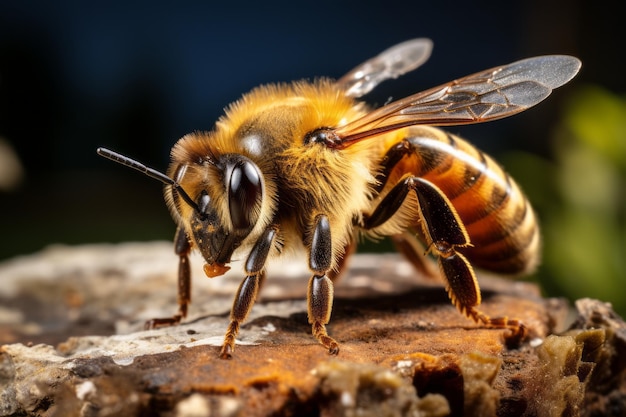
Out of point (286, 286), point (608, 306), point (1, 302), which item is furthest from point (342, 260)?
point (1, 302)

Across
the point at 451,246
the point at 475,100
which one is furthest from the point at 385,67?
the point at 451,246

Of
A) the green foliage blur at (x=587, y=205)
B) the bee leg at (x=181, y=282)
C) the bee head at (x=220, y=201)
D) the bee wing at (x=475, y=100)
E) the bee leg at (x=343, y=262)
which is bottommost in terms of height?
the green foliage blur at (x=587, y=205)

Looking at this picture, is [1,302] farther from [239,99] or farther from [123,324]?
[239,99]

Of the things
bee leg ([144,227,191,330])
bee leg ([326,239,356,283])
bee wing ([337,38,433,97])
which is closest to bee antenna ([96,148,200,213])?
bee leg ([144,227,191,330])

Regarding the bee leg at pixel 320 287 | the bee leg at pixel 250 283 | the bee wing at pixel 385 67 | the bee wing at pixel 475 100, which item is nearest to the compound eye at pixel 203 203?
the bee leg at pixel 250 283

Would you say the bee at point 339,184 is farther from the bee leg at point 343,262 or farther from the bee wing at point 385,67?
the bee wing at point 385,67

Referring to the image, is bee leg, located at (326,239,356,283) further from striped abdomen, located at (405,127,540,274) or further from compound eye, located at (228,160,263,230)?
compound eye, located at (228,160,263,230)

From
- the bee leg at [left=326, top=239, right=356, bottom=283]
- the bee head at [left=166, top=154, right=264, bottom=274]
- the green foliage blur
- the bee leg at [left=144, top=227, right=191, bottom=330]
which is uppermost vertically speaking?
the bee head at [left=166, top=154, right=264, bottom=274]

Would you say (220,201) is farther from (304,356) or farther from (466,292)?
(466,292)
